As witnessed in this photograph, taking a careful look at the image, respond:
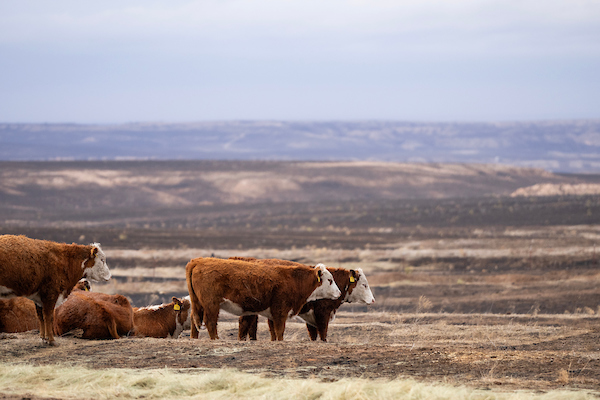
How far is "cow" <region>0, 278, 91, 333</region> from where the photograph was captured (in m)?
12.9

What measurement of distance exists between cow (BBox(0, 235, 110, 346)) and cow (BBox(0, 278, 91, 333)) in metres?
1.74

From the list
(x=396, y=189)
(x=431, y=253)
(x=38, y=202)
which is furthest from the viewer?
(x=396, y=189)

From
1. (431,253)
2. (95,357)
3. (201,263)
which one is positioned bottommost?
(431,253)

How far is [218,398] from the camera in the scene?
8.16m

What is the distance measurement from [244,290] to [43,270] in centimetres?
364

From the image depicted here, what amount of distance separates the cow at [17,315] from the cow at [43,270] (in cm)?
174

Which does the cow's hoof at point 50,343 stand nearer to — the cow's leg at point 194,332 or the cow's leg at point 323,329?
the cow's leg at point 194,332

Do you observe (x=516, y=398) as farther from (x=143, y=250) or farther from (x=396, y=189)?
(x=396, y=189)

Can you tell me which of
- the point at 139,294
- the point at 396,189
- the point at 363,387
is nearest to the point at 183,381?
the point at 363,387

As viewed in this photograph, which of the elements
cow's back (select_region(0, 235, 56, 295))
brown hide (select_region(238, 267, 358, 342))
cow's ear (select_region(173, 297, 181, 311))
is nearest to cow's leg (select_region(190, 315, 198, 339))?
brown hide (select_region(238, 267, 358, 342))

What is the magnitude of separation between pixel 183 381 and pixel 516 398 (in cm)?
410

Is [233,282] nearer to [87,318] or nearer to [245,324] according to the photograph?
[245,324]

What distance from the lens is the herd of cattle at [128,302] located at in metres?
11.3

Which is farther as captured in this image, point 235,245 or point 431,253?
point 235,245
